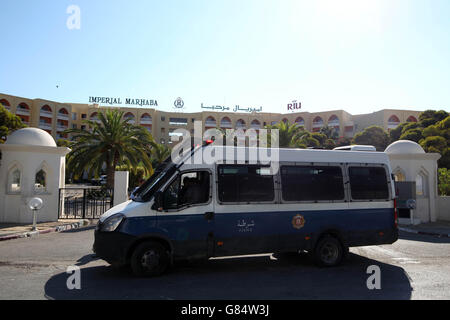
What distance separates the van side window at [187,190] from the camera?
636 centimetres

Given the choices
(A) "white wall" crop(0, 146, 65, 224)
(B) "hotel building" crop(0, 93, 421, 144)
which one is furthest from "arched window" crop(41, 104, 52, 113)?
(A) "white wall" crop(0, 146, 65, 224)

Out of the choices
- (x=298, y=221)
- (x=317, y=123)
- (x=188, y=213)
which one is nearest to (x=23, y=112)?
(x=317, y=123)

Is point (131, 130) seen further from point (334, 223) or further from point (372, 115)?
point (372, 115)

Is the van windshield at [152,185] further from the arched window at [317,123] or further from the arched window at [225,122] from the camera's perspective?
the arched window at [317,123]

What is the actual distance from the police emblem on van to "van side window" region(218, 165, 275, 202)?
0.71 metres

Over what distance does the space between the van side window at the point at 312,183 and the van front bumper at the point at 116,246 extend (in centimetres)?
342

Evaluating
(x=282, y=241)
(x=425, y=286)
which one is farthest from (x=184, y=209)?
(x=425, y=286)

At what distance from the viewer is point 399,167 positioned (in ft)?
51.1

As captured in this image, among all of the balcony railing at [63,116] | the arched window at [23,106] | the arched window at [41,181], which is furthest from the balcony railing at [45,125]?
the arched window at [41,181]

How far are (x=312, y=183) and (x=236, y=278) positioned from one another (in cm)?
276

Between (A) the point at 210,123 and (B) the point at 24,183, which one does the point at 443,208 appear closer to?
(B) the point at 24,183

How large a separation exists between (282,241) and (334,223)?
1.36 m

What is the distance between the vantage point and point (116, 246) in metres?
6.08

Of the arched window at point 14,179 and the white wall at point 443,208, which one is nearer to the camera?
the arched window at point 14,179
